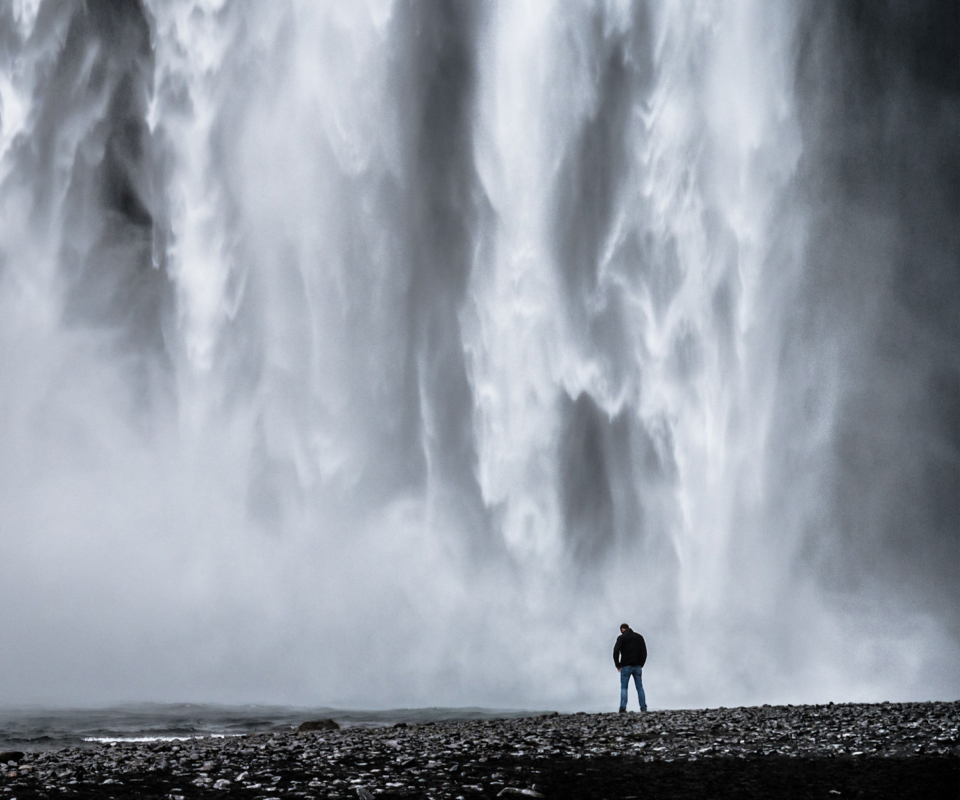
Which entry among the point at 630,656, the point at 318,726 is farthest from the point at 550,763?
the point at 318,726

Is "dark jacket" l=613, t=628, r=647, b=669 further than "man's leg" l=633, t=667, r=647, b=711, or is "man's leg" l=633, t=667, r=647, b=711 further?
"dark jacket" l=613, t=628, r=647, b=669

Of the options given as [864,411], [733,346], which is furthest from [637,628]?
[864,411]

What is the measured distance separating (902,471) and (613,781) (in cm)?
4049

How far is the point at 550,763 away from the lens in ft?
36.0

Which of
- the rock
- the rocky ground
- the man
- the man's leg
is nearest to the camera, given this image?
the rocky ground

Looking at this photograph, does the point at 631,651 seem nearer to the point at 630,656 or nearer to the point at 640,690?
the point at 630,656

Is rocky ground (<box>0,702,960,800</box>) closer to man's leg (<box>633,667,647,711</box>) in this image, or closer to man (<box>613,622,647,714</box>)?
man's leg (<box>633,667,647,711</box>)

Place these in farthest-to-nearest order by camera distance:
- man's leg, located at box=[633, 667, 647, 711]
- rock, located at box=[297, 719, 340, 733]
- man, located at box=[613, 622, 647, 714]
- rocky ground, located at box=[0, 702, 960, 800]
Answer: man, located at box=[613, 622, 647, 714], man's leg, located at box=[633, 667, 647, 711], rock, located at box=[297, 719, 340, 733], rocky ground, located at box=[0, 702, 960, 800]

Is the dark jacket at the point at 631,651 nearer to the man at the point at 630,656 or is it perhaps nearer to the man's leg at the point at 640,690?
the man at the point at 630,656

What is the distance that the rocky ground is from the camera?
9203mm

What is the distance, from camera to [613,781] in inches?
386

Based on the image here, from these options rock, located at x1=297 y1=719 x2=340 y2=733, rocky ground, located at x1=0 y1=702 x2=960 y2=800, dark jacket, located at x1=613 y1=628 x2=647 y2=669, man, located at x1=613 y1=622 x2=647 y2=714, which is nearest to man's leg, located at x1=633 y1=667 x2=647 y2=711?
man, located at x1=613 y1=622 x2=647 y2=714

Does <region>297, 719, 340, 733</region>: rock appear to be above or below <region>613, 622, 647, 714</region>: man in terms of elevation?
below

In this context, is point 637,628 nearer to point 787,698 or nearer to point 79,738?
point 787,698
